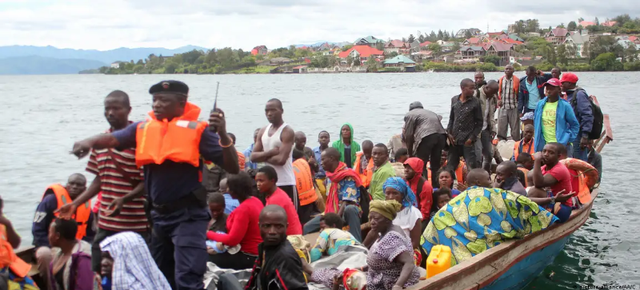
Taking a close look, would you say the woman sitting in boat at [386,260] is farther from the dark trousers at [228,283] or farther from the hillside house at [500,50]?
the hillside house at [500,50]

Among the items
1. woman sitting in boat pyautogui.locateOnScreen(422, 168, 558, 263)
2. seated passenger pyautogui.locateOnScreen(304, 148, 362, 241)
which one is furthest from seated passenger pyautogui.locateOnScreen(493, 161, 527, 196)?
seated passenger pyautogui.locateOnScreen(304, 148, 362, 241)

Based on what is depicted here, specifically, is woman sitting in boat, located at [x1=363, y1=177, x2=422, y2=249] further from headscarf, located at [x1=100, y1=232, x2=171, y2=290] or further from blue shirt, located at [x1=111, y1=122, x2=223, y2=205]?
headscarf, located at [x1=100, y1=232, x2=171, y2=290]

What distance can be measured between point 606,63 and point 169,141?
82.6m

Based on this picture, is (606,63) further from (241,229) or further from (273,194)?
(241,229)

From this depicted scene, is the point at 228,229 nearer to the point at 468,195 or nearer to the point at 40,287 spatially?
the point at 40,287

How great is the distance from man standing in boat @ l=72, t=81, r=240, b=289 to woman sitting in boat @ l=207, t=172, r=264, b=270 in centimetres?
117

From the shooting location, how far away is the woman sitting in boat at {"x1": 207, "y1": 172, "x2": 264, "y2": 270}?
5441mm

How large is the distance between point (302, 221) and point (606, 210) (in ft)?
30.1

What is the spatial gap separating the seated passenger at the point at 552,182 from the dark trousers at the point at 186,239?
4176mm

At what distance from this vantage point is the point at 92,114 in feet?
128

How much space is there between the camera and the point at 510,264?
7.08 m

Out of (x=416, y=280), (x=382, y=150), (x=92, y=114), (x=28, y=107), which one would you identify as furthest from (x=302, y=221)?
(x=28, y=107)

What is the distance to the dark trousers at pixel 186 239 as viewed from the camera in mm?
4160

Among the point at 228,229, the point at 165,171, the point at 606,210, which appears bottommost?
the point at 606,210
